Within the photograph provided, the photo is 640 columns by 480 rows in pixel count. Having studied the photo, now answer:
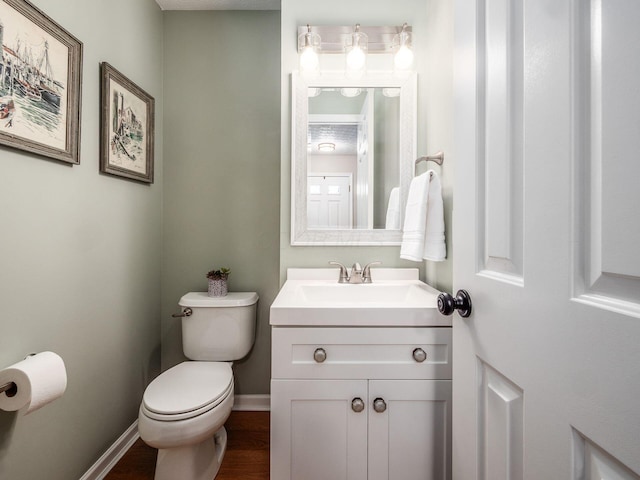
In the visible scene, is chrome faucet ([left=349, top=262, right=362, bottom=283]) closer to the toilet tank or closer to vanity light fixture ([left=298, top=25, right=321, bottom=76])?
the toilet tank

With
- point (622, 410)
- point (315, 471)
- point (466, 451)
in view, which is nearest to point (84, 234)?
point (315, 471)

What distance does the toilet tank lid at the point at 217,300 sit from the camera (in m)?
1.65

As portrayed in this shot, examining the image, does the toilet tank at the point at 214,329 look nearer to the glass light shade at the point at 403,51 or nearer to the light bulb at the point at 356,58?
the light bulb at the point at 356,58

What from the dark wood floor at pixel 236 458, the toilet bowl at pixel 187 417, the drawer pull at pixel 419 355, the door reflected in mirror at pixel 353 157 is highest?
the door reflected in mirror at pixel 353 157

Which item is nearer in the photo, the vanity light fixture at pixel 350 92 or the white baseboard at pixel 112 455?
the white baseboard at pixel 112 455

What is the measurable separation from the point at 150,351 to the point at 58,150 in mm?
1187

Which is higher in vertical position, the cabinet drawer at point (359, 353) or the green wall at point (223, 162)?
the green wall at point (223, 162)

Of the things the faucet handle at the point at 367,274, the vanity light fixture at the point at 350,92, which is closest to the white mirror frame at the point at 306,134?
the vanity light fixture at the point at 350,92

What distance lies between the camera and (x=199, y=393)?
4.04 feet

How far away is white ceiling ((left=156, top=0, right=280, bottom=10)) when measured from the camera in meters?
1.79

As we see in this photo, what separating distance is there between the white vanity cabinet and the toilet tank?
0.70 metres

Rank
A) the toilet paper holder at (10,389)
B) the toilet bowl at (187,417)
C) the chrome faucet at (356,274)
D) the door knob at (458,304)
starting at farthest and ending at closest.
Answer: the chrome faucet at (356,274), the toilet bowl at (187,417), the toilet paper holder at (10,389), the door knob at (458,304)

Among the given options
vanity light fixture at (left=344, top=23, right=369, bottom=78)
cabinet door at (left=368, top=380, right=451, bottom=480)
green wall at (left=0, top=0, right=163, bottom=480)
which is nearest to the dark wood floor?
green wall at (left=0, top=0, right=163, bottom=480)

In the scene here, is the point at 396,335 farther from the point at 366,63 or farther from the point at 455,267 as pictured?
A: the point at 366,63
